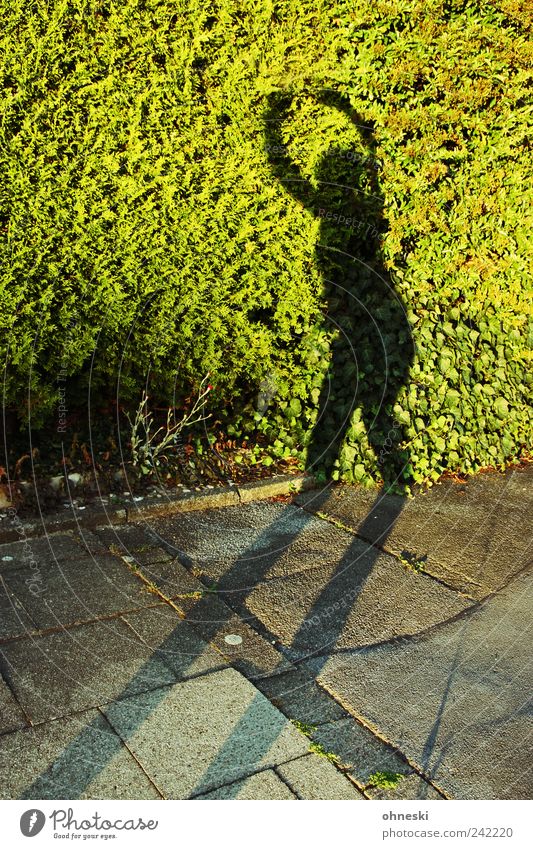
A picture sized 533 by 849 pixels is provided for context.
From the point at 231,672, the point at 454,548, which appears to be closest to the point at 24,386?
the point at 231,672

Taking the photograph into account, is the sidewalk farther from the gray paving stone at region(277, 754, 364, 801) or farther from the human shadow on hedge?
the human shadow on hedge

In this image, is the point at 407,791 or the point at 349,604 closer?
the point at 407,791

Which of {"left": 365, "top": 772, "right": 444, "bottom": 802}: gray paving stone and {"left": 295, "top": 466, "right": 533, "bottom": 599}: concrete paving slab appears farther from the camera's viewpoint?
{"left": 295, "top": 466, "right": 533, "bottom": 599}: concrete paving slab

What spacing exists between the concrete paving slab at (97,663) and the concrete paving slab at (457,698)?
65 centimetres

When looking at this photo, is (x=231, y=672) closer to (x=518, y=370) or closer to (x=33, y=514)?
(x=33, y=514)

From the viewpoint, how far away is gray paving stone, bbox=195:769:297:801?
2.96 metres

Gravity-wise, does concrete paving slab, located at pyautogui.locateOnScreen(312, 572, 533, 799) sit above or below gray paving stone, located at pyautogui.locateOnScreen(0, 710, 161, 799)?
above

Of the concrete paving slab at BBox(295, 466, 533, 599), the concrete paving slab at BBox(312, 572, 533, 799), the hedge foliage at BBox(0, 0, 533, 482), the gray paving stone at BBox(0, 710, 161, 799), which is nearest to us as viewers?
the gray paving stone at BBox(0, 710, 161, 799)

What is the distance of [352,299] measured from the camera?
6195mm

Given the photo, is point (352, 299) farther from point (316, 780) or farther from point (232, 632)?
point (316, 780)

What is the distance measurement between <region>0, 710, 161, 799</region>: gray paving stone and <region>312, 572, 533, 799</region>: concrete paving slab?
0.95 metres

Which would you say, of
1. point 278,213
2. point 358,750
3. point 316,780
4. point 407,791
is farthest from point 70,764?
point 278,213

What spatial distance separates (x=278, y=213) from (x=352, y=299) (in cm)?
82

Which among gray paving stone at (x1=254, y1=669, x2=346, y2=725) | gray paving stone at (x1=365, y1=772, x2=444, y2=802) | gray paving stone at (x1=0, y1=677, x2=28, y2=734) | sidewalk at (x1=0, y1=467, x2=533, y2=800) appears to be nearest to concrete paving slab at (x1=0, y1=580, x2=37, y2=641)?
sidewalk at (x1=0, y1=467, x2=533, y2=800)
